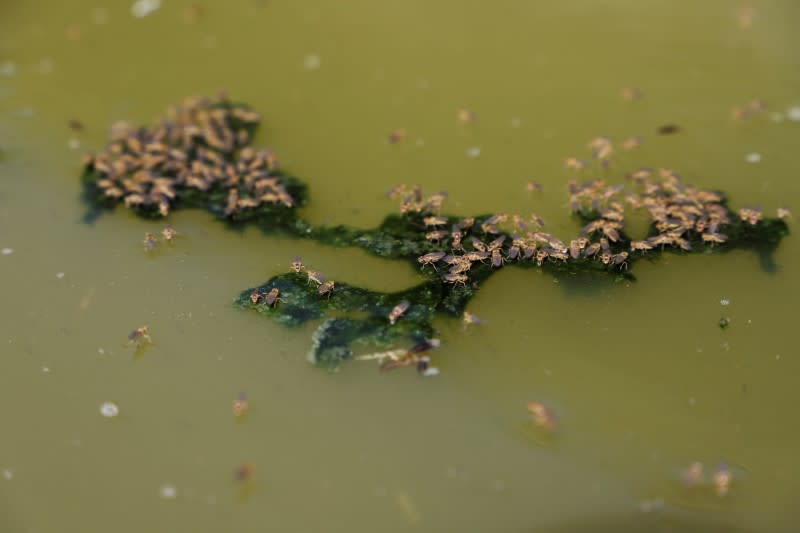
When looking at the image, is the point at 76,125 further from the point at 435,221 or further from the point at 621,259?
the point at 621,259

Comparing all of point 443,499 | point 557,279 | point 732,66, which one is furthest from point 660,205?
point 443,499

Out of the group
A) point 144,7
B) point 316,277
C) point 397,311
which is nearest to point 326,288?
point 316,277

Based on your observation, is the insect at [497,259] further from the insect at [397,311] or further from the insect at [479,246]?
the insect at [397,311]

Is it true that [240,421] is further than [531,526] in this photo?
Yes

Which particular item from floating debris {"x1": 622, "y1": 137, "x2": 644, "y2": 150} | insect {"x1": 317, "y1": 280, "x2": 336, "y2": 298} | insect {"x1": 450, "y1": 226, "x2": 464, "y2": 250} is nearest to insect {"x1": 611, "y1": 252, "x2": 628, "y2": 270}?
insect {"x1": 450, "y1": 226, "x2": 464, "y2": 250}

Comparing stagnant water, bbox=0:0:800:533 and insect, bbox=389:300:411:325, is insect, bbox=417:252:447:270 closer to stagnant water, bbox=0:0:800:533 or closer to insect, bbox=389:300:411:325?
stagnant water, bbox=0:0:800:533

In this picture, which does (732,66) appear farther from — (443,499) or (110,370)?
(110,370)

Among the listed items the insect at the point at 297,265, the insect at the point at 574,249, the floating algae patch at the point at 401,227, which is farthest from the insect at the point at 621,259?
the insect at the point at 297,265
